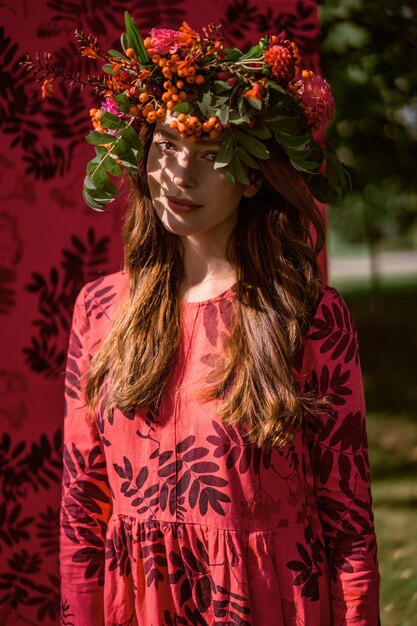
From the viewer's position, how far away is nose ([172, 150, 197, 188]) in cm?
169

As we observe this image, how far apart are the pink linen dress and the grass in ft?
6.10

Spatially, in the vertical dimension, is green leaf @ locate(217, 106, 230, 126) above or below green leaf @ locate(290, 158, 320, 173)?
above

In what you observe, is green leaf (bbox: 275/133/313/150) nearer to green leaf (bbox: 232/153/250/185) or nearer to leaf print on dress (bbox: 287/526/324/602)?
green leaf (bbox: 232/153/250/185)

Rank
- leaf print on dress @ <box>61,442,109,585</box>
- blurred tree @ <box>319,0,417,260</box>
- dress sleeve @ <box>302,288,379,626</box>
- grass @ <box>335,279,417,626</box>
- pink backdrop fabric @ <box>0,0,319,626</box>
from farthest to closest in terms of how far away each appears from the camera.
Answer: blurred tree @ <box>319,0,417,260</box> → grass @ <box>335,279,417,626</box> → pink backdrop fabric @ <box>0,0,319,626</box> → leaf print on dress @ <box>61,442,109,585</box> → dress sleeve @ <box>302,288,379,626</box>

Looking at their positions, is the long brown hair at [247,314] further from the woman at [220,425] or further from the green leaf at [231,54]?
the green leaf at [231,54]

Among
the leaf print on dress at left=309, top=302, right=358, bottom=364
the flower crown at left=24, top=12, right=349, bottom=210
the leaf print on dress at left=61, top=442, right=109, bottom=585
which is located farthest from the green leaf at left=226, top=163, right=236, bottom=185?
the leaf print on dress at left=61, top=442, right=109, bottom=585

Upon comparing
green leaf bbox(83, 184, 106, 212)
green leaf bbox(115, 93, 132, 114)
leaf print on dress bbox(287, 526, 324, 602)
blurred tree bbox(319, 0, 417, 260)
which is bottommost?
leaf print on dress bbox(287, 526, 324, 602)

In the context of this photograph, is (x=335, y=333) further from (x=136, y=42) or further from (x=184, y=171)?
(x=136, y=42)

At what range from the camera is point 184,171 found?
170 cm

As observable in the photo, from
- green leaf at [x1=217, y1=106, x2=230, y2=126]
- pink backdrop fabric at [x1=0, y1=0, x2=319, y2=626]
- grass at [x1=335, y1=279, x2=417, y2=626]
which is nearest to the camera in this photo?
green leaf at [x1=217, y1=106, x2=230, y2=126]

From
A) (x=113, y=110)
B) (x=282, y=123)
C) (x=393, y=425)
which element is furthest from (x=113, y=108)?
(x=393, y=425)

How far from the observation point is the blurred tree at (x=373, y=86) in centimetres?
502

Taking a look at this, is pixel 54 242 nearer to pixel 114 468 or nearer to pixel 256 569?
pixel 114 468

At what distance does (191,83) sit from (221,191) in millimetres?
211
